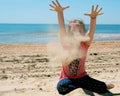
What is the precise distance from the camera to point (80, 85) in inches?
195

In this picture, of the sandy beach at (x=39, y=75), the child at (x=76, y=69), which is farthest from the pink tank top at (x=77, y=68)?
the sandy beach at (x=39, y=75)

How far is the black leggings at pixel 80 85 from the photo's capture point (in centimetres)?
487

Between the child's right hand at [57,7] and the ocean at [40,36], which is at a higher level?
the child's right hand at [57,7]

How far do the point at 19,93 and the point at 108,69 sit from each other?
8.04ft

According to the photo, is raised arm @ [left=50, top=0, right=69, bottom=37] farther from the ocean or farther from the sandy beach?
the sandy beach

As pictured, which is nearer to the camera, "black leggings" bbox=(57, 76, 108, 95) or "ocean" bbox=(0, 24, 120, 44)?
"black leggings" bbox=(57, 76, 108, 95)

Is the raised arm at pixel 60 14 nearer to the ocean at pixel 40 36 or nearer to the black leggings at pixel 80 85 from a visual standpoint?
the ocean at pixel 40 36

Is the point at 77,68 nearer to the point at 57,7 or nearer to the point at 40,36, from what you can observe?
the point at 57,7

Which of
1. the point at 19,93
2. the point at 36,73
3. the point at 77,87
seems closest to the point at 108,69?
the point at 36,73

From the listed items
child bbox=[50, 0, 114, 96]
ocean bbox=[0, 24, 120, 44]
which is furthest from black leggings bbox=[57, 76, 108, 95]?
ocean bbox=[0, 24, 120, 44]

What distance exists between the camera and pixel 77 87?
4895mm

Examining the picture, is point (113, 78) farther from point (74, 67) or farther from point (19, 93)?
point (19, 93)

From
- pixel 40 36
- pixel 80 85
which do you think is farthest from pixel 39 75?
pixel 40 36

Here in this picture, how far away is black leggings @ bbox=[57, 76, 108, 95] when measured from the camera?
487cm
